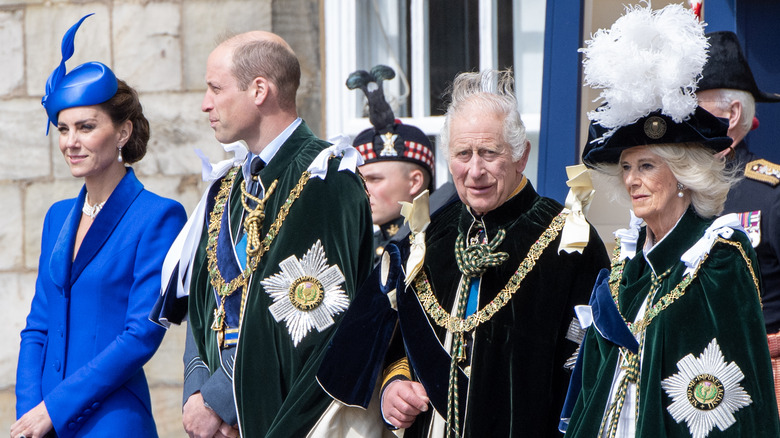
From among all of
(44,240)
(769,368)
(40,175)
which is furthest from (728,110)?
(40,175)

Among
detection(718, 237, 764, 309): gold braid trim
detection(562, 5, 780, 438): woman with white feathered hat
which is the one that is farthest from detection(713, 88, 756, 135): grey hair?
detection(718, 237, 764, 309): gold braid trim

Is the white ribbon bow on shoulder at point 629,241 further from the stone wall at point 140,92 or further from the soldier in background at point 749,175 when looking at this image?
the stone wall at point 140,92

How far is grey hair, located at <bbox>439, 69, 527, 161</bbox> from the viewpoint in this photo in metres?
3.26

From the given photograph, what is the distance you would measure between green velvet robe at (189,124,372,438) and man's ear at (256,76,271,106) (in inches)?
7.8

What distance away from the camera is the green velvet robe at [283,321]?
3.40 meters

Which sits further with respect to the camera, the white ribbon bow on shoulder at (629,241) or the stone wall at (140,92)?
the stone wall at (140,92)

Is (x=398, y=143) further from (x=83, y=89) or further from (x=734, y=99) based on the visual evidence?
(x=734, y=99)

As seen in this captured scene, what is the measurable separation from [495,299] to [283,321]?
720mm

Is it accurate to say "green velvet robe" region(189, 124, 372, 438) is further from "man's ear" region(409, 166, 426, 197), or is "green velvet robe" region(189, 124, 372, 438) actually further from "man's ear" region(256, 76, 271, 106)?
"man's ear" region(409, 166, 426, 197)

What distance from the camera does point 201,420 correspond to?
355cm

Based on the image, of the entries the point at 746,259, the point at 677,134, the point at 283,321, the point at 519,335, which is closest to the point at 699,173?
the point at 677,134

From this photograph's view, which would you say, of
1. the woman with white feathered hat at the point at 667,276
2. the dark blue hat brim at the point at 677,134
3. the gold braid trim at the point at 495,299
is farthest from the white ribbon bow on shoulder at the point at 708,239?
the gold braid trim at the point at 495,299

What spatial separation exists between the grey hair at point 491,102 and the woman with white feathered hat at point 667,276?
28cm

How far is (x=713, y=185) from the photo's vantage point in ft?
9.26
